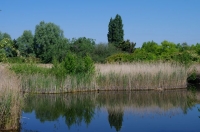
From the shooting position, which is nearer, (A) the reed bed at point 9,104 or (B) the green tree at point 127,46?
(A) the reed bed at point 9,104

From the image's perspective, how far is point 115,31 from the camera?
42656 mm

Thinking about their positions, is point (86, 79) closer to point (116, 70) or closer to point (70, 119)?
point (116, 70)

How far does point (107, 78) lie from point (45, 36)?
3058cm

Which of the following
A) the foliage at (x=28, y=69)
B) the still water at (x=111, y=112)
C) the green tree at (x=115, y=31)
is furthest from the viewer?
the green tree at (x=115, y=31)

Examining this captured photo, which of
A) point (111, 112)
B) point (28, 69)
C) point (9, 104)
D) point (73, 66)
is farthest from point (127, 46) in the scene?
point (9, 104)

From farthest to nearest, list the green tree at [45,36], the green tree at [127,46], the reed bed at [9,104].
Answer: the green tree at [45,36], the green tree at [127,46], the reed bed at [9,104]

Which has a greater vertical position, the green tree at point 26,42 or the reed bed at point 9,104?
the green tree at point 26,42

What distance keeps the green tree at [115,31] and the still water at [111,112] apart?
28.1 meters

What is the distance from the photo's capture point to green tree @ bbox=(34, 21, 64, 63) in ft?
148

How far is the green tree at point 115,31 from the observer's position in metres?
42.7

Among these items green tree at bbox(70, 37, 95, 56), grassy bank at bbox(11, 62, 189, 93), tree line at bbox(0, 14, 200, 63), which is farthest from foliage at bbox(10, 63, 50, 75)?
green tree at bbox(70, 37, 95, 56)

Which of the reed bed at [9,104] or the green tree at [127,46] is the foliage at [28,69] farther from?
the green tree at [127,46]

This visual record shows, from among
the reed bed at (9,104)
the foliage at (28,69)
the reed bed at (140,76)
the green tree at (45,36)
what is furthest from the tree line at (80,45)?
the reed bed at (9,104)

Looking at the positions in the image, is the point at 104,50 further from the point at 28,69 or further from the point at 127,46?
the point at 28,69
